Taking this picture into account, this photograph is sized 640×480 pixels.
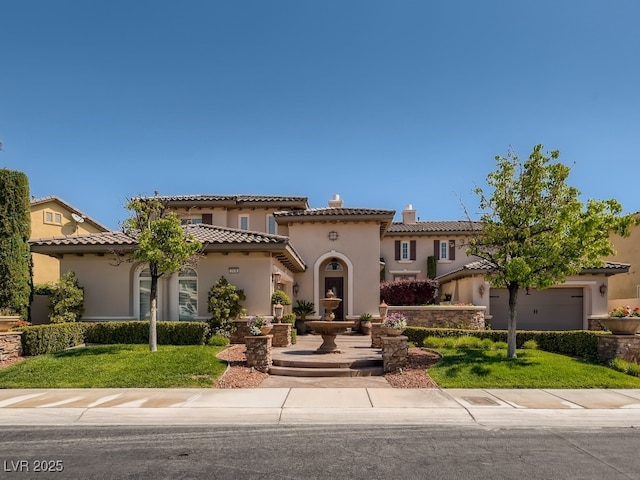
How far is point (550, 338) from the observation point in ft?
54.3

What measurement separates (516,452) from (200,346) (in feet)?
35.3

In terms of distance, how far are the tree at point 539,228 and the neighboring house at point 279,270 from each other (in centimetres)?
145

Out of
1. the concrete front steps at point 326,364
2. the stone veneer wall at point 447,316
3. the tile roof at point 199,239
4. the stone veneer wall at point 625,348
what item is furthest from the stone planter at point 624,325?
the tile roof at point 199,239

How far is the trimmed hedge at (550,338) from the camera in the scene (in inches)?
592

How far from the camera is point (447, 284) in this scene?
1265 inches

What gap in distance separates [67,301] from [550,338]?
16.9m

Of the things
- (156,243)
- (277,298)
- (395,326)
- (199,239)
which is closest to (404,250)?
(277,298)

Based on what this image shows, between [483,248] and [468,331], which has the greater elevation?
[483,248]

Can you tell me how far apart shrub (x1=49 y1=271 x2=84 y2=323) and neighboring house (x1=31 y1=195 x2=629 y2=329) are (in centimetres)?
46

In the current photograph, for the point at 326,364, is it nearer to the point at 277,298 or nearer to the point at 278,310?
the point at 278,310

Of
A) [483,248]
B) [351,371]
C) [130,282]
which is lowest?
[351,371]

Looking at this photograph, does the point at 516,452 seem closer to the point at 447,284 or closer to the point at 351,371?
the point at 351,371

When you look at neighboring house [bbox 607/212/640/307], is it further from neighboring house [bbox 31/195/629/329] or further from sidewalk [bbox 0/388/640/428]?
sidewalk [bbox 0/388/640/428]

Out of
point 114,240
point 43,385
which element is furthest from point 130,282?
point 43,385
